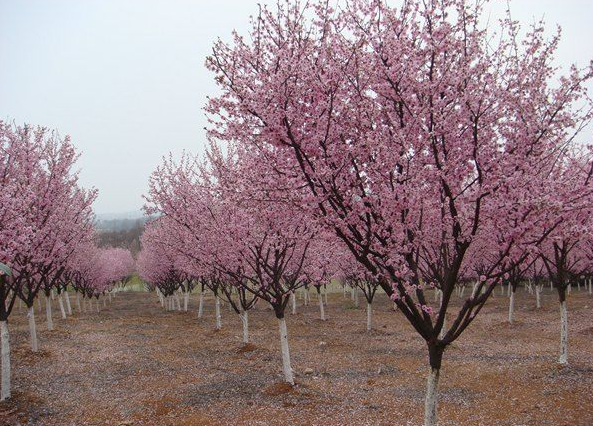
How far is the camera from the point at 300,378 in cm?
1625

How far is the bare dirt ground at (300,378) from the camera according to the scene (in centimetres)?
1230

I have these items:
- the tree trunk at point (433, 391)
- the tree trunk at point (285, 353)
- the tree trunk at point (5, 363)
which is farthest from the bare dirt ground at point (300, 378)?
the tree trunk at point (433, 391)

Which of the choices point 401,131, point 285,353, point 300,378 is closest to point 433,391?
point 401,131

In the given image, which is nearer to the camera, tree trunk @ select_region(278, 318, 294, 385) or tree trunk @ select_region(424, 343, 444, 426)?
tree trunk @ select_region(424, 343, 444, 426)

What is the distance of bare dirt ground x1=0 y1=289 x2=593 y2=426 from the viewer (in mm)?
12305

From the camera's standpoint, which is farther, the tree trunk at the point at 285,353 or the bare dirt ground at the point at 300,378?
the tree trunk at the point at 285,353

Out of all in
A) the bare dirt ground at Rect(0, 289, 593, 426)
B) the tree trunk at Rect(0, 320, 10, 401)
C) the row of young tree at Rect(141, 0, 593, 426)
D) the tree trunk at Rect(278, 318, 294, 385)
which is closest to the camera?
the row of young tree at Rect(141, 0, 593, 426)

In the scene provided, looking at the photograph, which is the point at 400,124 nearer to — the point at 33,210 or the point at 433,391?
the point at 433,391

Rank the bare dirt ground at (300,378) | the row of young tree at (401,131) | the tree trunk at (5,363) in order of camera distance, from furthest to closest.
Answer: the tree trunk at (5,363) → the bare dirt ground at (300,378) → the row of young tree at (401,131)

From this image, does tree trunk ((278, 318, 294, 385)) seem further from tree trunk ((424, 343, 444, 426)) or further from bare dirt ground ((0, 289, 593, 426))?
tree trunk ((424, 343, 444, 426))

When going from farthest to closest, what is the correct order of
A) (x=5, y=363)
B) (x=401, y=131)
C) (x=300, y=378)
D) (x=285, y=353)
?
(x=300, y=378), (x=285, y=353), (x=5, y=363), (x=401, y=131)

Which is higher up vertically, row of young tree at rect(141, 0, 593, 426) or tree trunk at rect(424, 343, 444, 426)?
row of young tree at rect(141, 0, 593, 426)

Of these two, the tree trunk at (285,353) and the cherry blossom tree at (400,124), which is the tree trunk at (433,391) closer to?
the cherry blossom tree at (400,124)

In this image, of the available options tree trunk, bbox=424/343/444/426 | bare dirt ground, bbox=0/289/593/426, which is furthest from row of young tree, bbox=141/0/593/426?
bare dirt ground, bbox=0/289/593/426
